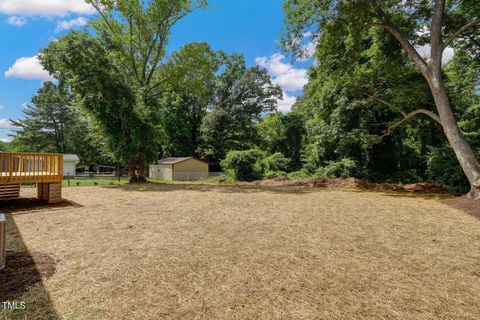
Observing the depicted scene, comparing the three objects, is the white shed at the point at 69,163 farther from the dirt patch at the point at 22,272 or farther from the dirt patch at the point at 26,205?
the dirt patch at the point at 22,272

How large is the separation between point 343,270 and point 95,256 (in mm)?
3447

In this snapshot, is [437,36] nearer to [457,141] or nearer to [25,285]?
[457,141]

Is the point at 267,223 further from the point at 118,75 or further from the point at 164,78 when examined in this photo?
the point at 164,78

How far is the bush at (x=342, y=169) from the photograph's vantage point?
16.8 metres

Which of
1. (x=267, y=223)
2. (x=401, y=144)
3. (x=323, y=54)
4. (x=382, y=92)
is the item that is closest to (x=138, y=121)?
(x=323, y=54)

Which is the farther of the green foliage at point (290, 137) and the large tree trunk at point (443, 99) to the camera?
the green foliage at point (290, 137)

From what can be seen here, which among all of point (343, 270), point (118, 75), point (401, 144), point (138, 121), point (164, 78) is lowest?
point (343, 270)

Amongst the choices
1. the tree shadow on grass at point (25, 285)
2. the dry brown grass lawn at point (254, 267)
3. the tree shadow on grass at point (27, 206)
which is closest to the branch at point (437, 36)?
the dry brown grass lawn at point (254, 267)

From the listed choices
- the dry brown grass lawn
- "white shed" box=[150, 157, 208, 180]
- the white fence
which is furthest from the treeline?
the white fence

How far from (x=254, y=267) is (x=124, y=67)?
784 inches

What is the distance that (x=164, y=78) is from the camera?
63.9 ft

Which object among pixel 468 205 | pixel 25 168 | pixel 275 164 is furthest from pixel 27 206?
pixel 275 164

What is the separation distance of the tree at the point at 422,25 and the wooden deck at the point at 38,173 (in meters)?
11.3

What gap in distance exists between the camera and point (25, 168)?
7.66 m
